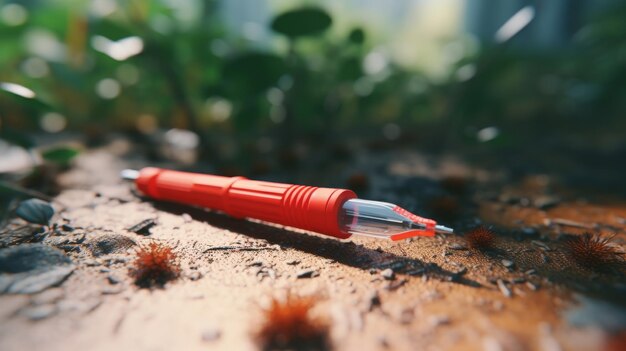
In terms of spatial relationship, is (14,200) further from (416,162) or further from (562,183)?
(562,183)

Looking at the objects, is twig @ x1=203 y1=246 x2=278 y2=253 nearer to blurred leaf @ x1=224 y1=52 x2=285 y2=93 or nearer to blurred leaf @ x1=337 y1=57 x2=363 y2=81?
blurred leaf @ x1=224 y1=52 x2=285 y2=93

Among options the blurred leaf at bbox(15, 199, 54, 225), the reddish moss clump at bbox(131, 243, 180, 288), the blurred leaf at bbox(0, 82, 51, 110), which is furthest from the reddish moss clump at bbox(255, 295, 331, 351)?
the blurred leaf at bbox(0, 82, 51, 110)

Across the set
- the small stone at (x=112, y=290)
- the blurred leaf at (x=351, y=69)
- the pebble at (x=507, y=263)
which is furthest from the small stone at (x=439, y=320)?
the blurred leaf at (x=351, y=69)

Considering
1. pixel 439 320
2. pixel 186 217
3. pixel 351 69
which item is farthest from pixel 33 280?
pixel 351 69

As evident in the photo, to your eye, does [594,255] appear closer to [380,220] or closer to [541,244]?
[541,244]

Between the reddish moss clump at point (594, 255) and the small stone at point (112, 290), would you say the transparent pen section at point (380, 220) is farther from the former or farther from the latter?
the small stone at point (112, 290)
